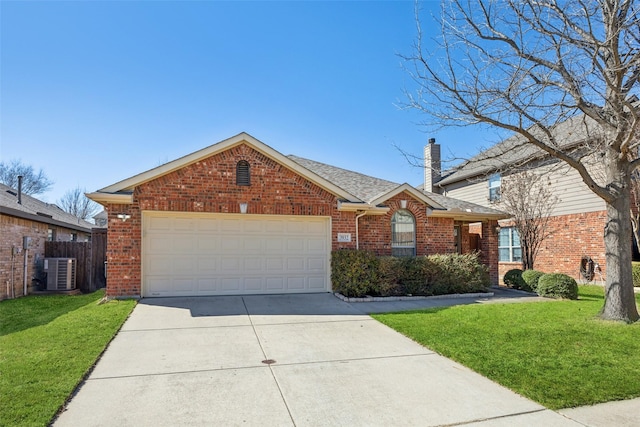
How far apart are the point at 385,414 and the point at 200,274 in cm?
733

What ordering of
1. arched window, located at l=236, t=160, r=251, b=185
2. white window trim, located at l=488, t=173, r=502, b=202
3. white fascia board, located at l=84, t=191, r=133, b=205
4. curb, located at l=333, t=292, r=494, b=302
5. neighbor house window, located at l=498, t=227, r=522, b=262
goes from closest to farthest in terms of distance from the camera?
white fascia board, located at l=84, t=191, r=133, b=205, curb, located at l=333, t=292, r=494, b=302, arched window, located at l=236, t=160, r=251, b=185, neighbor house window, located at l=498, t=227, r=522, b=262, white window trim, located at l=488, t=173, r=502, b=202

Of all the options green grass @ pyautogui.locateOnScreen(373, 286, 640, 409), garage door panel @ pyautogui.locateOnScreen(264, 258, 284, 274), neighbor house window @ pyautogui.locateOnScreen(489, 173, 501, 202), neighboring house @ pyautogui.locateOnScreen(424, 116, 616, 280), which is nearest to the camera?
green grass @ pyautogui.locateOnScreen(373, 286, 640, 409)

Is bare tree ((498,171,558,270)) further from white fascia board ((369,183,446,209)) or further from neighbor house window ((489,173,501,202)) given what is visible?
white fascia board ((369,183,446,209))

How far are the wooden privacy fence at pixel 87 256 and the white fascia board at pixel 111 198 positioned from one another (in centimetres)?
553

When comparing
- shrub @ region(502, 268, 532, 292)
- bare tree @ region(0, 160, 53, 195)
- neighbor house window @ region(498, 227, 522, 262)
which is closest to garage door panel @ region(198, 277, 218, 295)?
shrub @ region(502, 268, 532, 292)

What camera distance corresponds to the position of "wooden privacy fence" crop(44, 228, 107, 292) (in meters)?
13.8

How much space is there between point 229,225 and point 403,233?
566cm

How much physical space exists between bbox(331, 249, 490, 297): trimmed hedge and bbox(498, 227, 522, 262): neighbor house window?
6.66 m

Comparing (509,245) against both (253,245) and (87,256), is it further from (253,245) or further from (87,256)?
(87,256)

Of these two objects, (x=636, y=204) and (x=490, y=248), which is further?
(x=490, y=248)

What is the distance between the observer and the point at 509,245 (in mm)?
18000

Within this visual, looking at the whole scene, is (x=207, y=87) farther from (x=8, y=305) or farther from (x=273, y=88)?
(x=8, y=305)

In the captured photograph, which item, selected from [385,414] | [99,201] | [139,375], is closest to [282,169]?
[99,201]

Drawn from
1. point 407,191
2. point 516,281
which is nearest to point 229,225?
point 407,191
